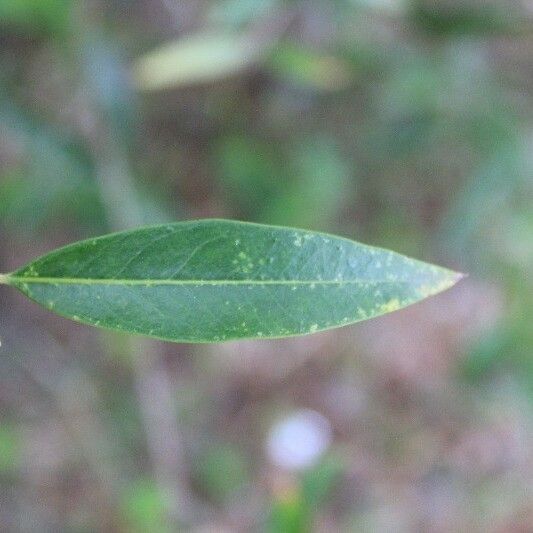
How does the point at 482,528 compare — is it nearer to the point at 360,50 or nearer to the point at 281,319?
the point at 360,50

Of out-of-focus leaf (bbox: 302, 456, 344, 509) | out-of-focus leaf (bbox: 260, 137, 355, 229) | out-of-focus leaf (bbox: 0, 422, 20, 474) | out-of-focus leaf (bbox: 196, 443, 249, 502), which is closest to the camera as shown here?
out-of-focus leaf (bbox: 302, 456, 344, 509)

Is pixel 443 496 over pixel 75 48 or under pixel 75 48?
under

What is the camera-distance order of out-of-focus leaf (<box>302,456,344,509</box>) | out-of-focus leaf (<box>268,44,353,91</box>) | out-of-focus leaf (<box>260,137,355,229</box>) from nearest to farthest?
out-of-focus leaf (<box>302,456,344,509</box>), out-of-focus leaf (<box>268,44,353,91</box>), out-of-focus leaf (<box>260,137,355,229</box>)

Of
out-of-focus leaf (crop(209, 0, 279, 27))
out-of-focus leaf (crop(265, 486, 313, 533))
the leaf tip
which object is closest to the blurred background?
out-of-focus leaf (crop(209, 0, 279, 27))

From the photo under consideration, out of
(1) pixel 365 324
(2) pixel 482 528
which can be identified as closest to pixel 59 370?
(1) pixel 365 324

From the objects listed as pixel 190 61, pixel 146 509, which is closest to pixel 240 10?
pixel 190 61

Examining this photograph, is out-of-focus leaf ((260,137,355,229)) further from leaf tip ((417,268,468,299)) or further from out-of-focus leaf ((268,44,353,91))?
leaf tip ((417,268,468,299))

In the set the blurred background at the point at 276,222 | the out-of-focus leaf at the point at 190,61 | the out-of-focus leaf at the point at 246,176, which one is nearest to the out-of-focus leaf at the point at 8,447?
the blurred background at the point at 276,222

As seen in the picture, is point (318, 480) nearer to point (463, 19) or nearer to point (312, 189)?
point (312, 189)
